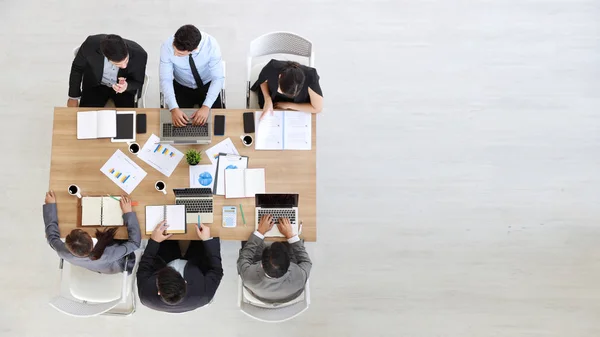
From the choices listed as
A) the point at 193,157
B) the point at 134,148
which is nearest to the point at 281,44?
the point at 193,157

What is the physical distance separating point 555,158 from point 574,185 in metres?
0.28

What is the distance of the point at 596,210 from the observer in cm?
367

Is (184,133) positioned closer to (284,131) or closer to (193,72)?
(193,72)

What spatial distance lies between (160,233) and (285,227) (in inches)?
32.1

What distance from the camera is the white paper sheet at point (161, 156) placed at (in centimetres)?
289

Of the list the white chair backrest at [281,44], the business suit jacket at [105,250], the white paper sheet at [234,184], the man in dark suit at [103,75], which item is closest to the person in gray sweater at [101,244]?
the business suit jacket at [105,250]

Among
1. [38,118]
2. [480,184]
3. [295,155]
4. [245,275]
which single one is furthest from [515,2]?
[38,118]

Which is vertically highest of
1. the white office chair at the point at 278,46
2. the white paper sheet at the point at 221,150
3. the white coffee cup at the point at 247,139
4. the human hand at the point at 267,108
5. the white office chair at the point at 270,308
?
the white office chair at the point at 278,46

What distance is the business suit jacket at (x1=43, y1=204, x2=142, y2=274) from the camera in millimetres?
2758

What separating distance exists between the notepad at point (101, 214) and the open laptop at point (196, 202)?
15.9 inches

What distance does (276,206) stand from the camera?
2.86 meters

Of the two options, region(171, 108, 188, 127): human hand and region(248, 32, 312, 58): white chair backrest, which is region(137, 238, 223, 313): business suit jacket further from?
region(248, 32, 312, 58): white chair backrest

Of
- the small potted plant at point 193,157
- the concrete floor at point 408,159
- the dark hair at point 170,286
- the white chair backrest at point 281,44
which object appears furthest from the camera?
the concrete floor at point 408,159

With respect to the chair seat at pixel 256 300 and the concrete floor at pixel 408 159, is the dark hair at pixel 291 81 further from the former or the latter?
the chair seat at pixel 256 300
